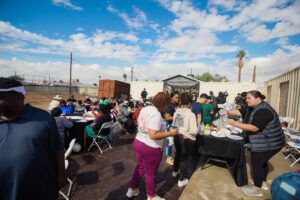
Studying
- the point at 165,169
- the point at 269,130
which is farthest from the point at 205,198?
the point at 269,130

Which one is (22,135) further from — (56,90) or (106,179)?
(56,90)

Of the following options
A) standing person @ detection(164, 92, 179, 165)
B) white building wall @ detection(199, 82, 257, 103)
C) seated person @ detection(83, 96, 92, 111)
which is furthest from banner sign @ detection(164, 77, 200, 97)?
standing person @ detection(164, 92, 179, 165)

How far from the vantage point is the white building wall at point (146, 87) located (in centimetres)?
2075

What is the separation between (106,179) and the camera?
3678 millimetres

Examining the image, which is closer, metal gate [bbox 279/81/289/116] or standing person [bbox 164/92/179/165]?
standing person [bbox 164/92/179/165]

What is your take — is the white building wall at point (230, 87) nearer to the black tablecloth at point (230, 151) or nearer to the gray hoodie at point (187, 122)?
the black tablecloth at point (230, 151)

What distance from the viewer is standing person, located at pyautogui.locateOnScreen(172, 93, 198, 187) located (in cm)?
329

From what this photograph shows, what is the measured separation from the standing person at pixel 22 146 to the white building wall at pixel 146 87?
1894 centimetres

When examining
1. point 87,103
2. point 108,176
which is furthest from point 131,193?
point 87,103

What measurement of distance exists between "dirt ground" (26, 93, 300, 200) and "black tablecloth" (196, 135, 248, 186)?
0.25 metres

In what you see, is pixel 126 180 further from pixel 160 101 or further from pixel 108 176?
pixel 160 101

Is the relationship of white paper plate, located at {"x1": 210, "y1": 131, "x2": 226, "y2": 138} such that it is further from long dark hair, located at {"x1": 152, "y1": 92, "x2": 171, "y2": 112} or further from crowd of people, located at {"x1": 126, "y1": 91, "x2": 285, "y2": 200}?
long dark hair, located at {"x1": 152, "y1": 92, "x2": 171, "y2": 112}

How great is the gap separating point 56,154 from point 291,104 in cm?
952

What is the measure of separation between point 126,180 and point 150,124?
6.20ft
